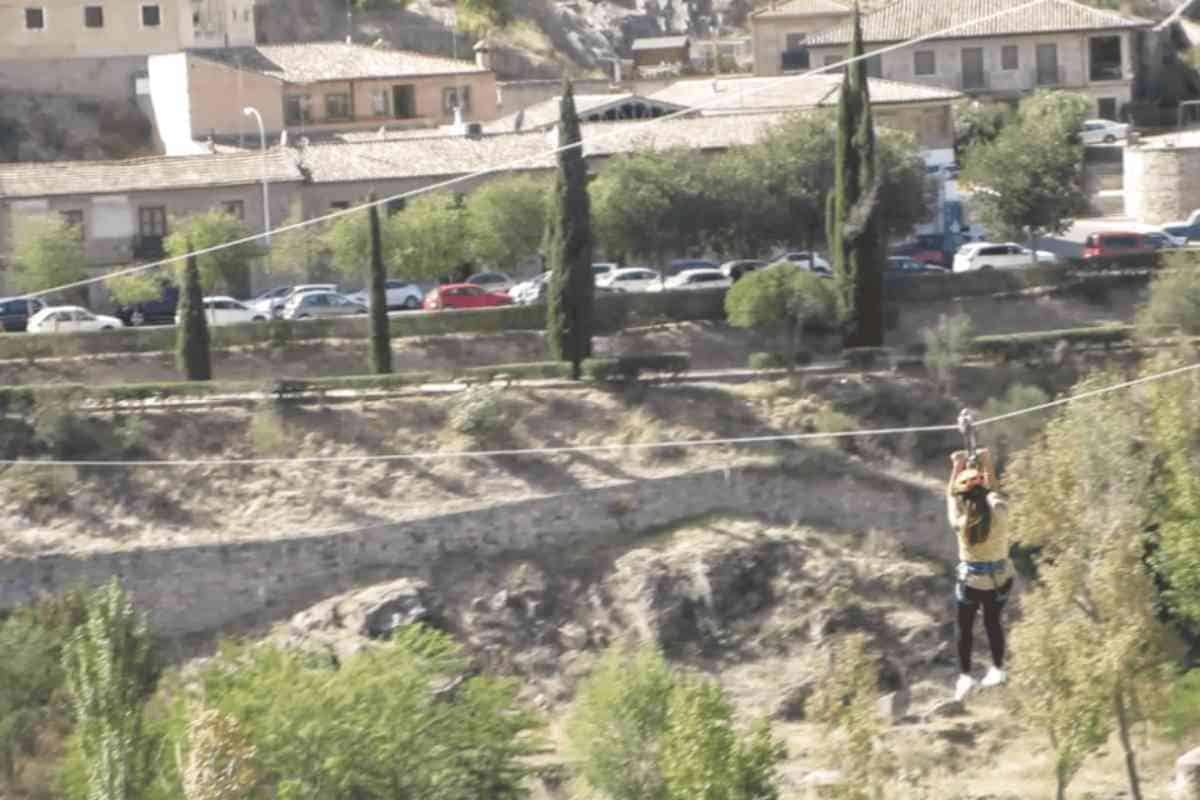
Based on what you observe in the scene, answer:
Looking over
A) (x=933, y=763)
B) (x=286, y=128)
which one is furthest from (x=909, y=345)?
(x=286, y=128)

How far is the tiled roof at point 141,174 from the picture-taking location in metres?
55.9

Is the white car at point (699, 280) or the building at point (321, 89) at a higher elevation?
the building at point (321, 89)

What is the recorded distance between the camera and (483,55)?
7438 cm

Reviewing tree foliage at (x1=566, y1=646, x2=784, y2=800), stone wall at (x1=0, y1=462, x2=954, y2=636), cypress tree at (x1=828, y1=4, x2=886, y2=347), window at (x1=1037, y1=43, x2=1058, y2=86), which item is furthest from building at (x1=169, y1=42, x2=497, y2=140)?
tree foliage at (x1=566, y1=646, x2=784, y2=800)

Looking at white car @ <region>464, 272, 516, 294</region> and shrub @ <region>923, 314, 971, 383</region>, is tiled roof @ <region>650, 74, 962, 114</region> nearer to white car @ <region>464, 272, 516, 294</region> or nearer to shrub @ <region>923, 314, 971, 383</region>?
white car @ <region>464, 272, 516, 294</region>

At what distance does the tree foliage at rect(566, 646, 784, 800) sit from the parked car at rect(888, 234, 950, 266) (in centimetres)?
A: 2133

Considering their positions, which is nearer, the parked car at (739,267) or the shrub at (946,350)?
the shrub at (946,350)

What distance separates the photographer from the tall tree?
91.1ft

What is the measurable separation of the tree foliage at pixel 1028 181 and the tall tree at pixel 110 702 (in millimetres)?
28921

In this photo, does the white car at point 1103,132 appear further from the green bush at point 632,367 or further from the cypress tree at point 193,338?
the cypress tree at point 193,338

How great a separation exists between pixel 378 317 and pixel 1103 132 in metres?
27.1

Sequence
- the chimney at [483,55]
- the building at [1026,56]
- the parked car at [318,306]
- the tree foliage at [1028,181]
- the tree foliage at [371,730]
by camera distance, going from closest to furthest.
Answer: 1. the tree foliage at [371,730]
2. the parked car at [318,306]
3. the tree foliage at [1028,181]
4. the building at [1026,56]
5. the chimney at [483,55]

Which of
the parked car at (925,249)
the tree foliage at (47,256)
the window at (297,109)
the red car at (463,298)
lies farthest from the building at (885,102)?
the tree foliage at (47,256)

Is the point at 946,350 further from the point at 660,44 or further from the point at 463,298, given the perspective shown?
the point at 660,44
